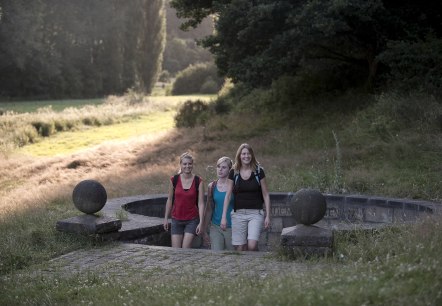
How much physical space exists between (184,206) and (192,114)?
18839mm

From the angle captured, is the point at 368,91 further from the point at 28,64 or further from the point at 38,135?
the point at 28,64

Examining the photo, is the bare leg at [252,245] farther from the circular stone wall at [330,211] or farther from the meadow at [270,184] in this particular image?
the circular stone wall at [330,211]

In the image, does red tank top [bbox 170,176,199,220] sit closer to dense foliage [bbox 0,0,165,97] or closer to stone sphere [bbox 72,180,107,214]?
stone sphere [bbox 72,180,107,214]

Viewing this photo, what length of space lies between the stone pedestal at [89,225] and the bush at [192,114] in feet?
57.6

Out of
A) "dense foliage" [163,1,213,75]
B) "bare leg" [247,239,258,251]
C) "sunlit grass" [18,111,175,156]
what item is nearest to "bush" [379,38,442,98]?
"bare leg" [247,239,258,251]

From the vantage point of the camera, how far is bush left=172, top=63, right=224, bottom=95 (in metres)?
58.1

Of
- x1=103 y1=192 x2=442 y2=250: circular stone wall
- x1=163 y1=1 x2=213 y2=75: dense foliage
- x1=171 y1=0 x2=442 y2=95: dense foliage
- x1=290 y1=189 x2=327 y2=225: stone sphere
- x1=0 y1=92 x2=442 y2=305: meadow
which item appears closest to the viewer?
x1=0 y1=92 x2=442 y2=305: meadow

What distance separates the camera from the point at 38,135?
31.7 metres

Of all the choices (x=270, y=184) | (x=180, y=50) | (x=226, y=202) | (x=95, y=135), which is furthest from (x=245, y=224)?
(x=180, y=50)

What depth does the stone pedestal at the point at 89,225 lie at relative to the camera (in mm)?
9391

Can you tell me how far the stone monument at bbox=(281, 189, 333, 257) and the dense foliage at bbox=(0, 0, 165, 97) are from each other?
46306mm

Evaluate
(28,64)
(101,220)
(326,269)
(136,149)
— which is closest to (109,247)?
(101,220)

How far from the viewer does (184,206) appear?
32.4 feet

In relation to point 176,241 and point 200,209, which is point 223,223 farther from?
point 176,241
